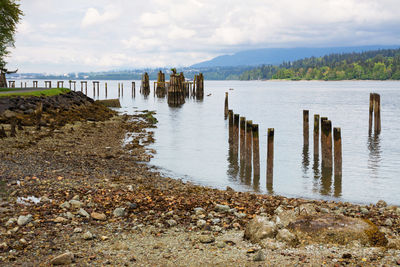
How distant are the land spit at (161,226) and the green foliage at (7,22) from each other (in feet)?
114

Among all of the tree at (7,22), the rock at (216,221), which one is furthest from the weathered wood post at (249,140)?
the tree at (7,22)

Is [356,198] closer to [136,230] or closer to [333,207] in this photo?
[333,207]

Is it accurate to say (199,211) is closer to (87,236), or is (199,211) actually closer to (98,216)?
(98,216)

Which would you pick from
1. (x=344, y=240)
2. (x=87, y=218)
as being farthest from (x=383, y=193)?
(x=87, y=218)

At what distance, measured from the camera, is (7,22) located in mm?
44750

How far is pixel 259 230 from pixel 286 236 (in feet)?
1.67

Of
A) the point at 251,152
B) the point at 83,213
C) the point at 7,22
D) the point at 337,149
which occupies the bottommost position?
the point at 83,213

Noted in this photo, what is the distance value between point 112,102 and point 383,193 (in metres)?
47.7

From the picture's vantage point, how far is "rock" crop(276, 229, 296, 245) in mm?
7542

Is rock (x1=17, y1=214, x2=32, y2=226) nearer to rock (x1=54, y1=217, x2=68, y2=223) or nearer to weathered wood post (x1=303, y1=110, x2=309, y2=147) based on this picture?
rock (x1=54, y1=217, x2=68, y2=223)

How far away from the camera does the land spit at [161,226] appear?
701 centimetres

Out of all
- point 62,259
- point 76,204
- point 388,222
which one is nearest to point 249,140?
point 388,222

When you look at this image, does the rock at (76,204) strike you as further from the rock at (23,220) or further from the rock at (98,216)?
the rock at (23,220)

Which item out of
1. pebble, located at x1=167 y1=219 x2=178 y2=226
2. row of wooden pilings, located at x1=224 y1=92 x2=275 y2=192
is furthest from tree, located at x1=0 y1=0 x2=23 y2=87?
pebble, located at x1=167 y1=219 x2=178 y2=226
